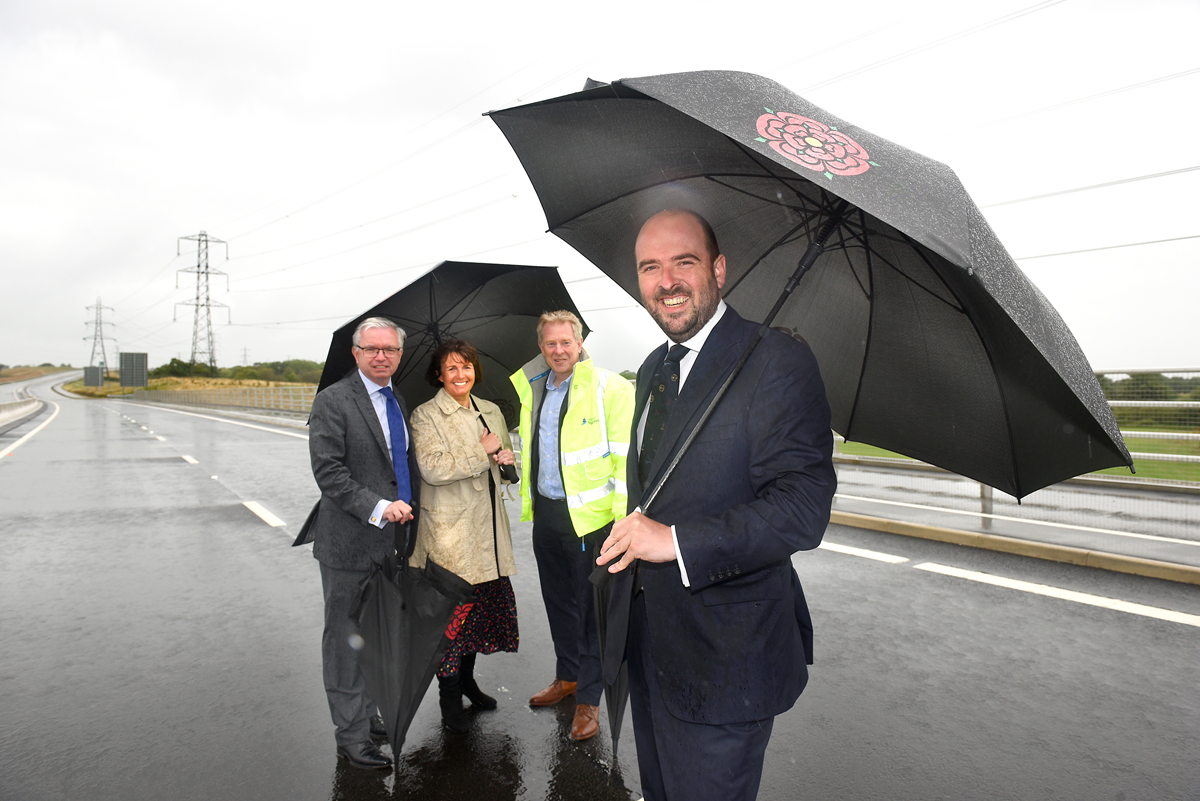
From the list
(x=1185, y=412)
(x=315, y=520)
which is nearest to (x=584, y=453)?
(x=315, y=520)

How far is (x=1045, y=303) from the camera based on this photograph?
172 centimetres

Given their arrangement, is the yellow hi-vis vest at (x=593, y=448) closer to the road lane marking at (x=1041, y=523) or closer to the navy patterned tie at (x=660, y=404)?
the navy patterned tie at (x=660, y=404)

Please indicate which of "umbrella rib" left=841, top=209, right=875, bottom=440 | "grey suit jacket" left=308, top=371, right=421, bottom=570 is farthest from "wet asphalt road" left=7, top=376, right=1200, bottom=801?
"umbrella rib" left=841, top=209, right=875, bottom=440

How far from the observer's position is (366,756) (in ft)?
10.4

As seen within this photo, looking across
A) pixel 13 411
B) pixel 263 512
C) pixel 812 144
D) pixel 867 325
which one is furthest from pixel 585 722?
pixel 13 411

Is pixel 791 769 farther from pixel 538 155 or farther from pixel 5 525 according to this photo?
pixel 5 525

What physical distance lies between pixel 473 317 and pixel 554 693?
6.89 ft

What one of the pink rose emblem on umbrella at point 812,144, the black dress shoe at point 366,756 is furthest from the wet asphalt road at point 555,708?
the pink rose emblem on umbrella at point 812,144

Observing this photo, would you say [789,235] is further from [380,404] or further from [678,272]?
[380,404]

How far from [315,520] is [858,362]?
101 inches

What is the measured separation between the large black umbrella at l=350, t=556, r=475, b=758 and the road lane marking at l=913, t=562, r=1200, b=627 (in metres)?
4.38

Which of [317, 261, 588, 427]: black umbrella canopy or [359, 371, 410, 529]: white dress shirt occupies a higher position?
[317, 261, 588, 427]: black umbrella canopy

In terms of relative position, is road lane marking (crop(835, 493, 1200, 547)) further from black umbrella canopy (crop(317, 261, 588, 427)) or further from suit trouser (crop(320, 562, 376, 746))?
suit trouser (crop(320, 562, 376, 746))

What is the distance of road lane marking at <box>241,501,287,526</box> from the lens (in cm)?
865
